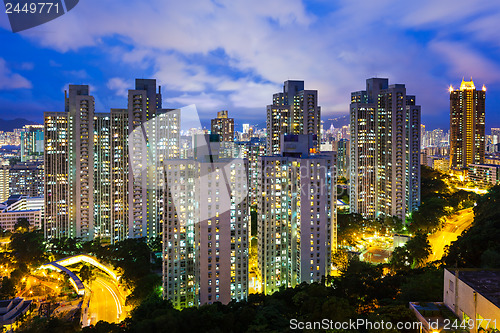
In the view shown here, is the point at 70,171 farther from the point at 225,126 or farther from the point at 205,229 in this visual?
the point at 225,126

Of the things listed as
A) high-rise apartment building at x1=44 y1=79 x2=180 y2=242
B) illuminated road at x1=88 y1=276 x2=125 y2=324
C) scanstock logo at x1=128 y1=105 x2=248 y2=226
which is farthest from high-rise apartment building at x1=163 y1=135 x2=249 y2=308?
high-rise apartment building at x1=44 y1=79 x2=180 y2=242

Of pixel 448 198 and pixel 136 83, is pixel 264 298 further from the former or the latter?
pixel 448 198

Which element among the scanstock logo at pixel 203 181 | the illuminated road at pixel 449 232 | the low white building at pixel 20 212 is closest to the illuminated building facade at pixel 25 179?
the low white building at pixel 20 212

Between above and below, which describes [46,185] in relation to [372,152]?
below

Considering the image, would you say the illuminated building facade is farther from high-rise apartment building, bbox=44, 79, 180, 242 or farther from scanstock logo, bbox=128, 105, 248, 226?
scanstock logo, bbox=128, 105, 248, 226

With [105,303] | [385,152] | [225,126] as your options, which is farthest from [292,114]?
[105,303]

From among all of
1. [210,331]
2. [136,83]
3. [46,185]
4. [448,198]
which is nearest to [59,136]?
[46,185]
